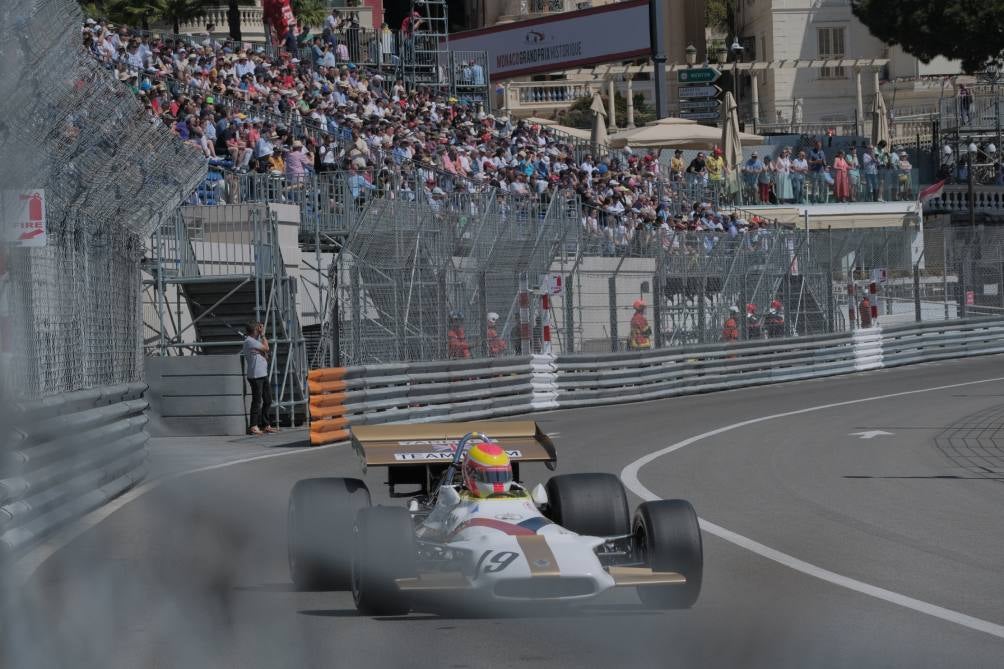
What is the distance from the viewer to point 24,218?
37.7 feet

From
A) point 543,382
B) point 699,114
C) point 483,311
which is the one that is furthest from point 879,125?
point 483,311

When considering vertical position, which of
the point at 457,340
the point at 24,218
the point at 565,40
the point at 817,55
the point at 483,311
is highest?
the point at 817,55

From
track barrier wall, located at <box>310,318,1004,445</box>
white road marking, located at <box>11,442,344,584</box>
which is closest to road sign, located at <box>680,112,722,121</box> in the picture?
track barrier wall, located at <box>310,318,1004,445</box>

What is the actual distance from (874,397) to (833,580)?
1727 cm

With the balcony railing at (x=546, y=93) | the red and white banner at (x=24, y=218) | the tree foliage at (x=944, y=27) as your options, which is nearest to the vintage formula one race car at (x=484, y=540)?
the red and white banner at (x=24, y=218)

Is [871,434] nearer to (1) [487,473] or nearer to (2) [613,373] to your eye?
(2) [613,373]

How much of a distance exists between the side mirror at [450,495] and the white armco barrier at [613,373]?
10.9 m

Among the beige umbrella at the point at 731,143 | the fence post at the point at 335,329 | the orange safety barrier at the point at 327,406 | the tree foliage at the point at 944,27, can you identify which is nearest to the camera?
the orange safety barrier at the point at 327,406

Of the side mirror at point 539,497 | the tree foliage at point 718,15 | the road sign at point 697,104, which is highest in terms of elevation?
the tree foliage at point 718,15

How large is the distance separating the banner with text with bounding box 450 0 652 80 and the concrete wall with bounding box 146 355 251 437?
34164 millimetres

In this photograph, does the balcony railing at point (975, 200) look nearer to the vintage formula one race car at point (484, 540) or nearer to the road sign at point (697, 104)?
the road sign at point (697, 104)

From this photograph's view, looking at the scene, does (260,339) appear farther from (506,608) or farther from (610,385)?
(506,608)

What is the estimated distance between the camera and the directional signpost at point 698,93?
5072cm

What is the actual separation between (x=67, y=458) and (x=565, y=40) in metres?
46.1
